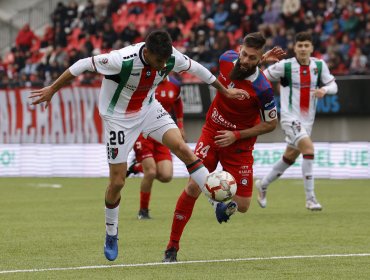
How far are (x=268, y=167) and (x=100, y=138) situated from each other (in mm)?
5161

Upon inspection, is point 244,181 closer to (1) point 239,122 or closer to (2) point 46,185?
(1) point 239,122

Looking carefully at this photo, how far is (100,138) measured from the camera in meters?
26.8

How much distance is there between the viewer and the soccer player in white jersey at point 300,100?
15.5m

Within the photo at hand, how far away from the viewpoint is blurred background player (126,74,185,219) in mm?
14594

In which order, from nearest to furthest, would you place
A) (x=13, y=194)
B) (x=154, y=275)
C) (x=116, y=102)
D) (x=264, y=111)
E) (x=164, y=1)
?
(x=154, y=275) < (x=116, y=102) < (x=264, y=111) < (x=13, y=194) < (x=164, y=1)

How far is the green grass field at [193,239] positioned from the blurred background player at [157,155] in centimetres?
42

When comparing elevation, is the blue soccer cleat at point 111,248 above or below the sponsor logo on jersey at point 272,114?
below

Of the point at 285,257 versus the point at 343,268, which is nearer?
the point at 343,268

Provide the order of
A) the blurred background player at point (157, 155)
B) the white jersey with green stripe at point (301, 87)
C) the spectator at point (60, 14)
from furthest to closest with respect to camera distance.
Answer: the spectator at point (60, 14)
the white jersey with green stripe at point (301, 87)
the blurred background player at point (157, 155)

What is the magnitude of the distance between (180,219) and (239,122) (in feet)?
4.64

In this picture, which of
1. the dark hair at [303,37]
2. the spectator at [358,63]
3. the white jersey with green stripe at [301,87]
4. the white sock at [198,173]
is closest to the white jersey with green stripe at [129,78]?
the white sock at [198,173]

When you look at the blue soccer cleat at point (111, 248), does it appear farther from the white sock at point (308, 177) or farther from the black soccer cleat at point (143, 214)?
the white sock at point (308, 177)

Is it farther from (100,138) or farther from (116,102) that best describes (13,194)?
(116,102)

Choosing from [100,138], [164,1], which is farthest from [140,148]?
[164,1]
